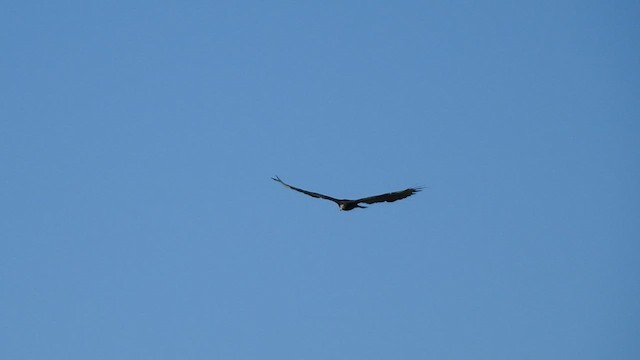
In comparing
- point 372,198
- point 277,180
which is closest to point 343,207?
point 372,198

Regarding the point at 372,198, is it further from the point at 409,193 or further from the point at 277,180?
the point at 277,180

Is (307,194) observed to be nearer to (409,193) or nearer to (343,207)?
(343,207)

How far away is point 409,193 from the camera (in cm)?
2750

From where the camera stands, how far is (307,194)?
28.5 m

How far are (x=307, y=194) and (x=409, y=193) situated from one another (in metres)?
4.17

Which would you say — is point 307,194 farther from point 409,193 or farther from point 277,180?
point 409,193

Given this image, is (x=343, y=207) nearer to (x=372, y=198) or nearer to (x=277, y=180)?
(x=372, y=198)

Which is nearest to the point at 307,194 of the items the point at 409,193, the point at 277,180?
the point at 277,180

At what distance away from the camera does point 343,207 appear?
1078 inches

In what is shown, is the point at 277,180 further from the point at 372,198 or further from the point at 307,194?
the point at 372,198

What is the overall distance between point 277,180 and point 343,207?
10.0 feet

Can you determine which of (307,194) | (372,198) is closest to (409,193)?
Result: (372,198)

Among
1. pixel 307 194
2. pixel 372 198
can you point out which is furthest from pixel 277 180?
pixel 372 198

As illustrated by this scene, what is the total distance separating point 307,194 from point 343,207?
1.90 metres
